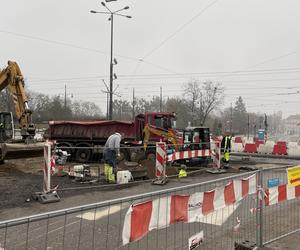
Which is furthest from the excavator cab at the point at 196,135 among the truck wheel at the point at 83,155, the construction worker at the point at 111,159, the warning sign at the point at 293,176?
the warning sign at the point at 293,176

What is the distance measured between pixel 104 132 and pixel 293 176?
16.4 metres

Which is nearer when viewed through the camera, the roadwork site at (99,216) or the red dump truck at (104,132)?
the roadwork site at (99,216)

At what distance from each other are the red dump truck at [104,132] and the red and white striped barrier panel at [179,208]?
1388 centimetres

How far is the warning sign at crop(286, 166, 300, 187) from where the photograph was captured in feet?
21.8

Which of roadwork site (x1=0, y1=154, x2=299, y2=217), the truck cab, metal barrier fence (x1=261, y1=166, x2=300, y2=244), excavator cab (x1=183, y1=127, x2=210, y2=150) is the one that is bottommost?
roadwork site (x1=0, y1=154, x2=299, y2=217)

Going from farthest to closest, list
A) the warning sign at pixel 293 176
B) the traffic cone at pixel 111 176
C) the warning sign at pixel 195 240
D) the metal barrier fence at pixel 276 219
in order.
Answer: the traffic cone at pixel 111 176, the warning sign at pixel 293 176, the metal barrier fence at pixel 276 219, the warning sign at pixel 195 240

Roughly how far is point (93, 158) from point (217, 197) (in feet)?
52.8

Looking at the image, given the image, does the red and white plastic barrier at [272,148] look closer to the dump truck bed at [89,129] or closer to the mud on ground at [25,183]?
the dump truck bed at [89,129]

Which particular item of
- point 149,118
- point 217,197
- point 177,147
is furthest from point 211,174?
point 217,197

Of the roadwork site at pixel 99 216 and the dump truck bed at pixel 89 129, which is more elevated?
the dump truck bed at pixel 89 129

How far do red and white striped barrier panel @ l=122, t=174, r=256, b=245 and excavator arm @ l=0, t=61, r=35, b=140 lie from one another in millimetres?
11928

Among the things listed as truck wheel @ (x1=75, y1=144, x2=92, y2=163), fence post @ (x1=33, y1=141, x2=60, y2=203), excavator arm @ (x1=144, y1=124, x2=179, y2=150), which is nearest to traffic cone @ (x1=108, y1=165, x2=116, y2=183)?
fence post @ (x1=33, y1=141, x2=60, y2=203)

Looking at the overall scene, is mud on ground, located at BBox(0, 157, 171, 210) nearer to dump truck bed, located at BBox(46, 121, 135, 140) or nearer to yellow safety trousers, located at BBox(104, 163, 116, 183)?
yellow safety trousers, located at BBox(104, 163, 116, 183)

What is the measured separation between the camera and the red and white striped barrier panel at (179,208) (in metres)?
3.81
